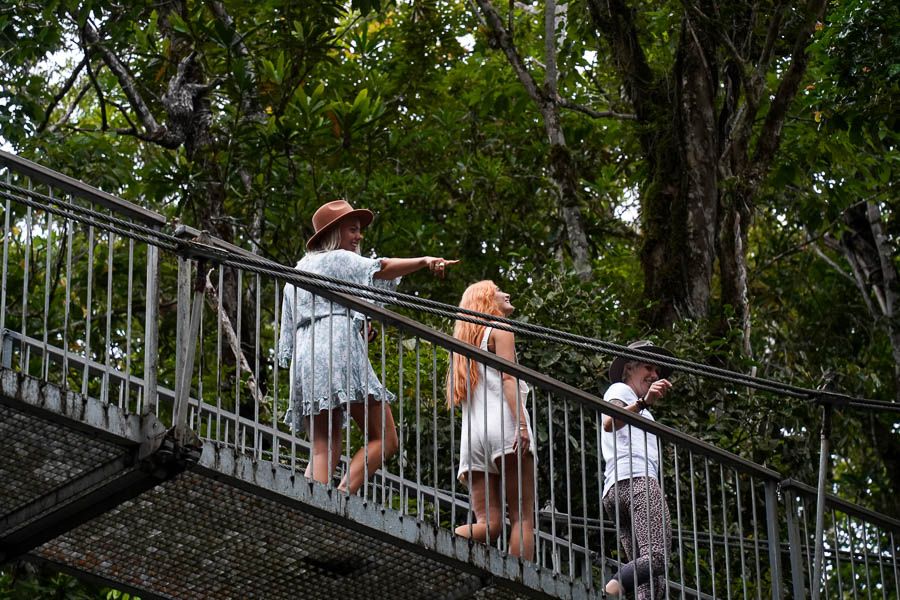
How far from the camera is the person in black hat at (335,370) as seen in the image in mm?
7547

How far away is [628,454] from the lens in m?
8.31

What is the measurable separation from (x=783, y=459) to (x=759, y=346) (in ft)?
12.9

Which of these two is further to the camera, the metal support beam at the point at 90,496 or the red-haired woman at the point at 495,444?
the red-haired woman at the point at 495,444

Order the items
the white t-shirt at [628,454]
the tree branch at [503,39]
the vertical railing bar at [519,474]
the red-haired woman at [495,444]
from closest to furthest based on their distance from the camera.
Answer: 1. the vertical railing bar at [519,474]
2. the red-haired woman at [495,444]
3. the white t-shirt at [628,454]
4. the tree branch at [503,39]

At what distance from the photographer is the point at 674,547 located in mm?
10859

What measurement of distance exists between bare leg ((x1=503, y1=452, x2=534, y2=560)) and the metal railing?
1 cm

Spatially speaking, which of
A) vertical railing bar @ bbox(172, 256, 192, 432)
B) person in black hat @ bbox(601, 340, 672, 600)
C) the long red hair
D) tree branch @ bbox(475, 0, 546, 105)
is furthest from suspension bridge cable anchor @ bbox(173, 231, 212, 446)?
tree branch @ bbox(475, 0, 546, 105)

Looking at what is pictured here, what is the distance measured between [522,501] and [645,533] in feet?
2.10

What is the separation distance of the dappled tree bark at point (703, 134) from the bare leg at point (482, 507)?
4.66m

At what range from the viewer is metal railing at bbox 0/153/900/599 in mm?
7164

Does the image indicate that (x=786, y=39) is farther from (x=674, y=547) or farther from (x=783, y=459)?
(x=674, y=547)

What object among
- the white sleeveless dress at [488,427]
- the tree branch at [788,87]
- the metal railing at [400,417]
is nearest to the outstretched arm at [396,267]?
the metal railing at [400,417]

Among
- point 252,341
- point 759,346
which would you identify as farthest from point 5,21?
point 759,346

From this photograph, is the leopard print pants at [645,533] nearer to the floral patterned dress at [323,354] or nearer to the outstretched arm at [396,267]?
the floral patterned dress at [323,354]
